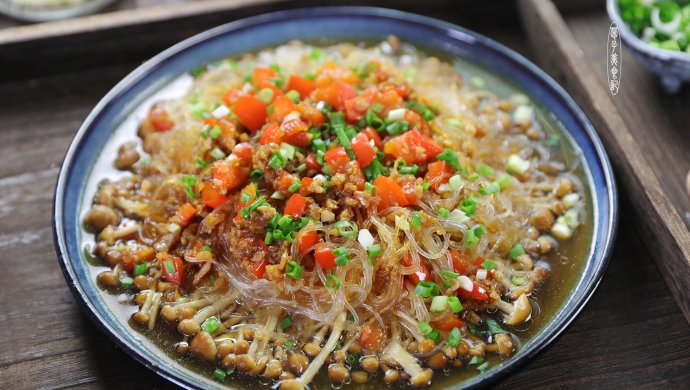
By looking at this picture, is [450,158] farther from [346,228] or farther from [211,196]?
[211,196]

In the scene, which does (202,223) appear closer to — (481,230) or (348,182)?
(348,182)

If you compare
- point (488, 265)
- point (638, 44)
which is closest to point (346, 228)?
point (488, 265)

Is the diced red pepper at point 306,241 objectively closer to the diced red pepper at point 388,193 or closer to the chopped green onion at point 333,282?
the chopped green onion at point 333,282

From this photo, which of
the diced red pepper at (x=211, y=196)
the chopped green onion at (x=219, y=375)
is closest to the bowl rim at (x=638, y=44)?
the diced red pepper at (x=211, y=196)

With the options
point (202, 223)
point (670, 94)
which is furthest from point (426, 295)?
point (670, 94)

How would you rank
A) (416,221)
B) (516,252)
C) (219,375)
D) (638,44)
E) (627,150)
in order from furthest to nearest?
(638,44) < (627,150) < (516,252) < (416,221) < (219,375)

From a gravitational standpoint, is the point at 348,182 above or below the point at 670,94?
above
